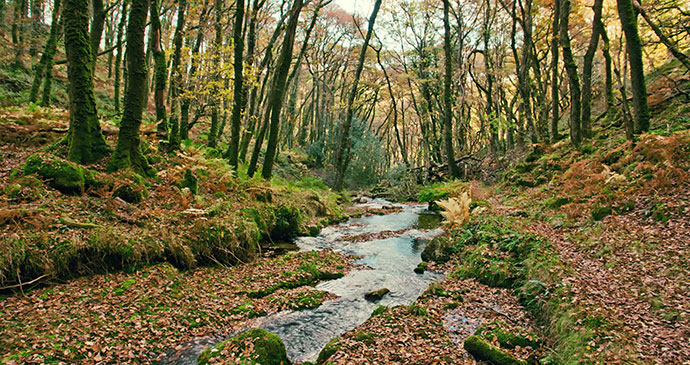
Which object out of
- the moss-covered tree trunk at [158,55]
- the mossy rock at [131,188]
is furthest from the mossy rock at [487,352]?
the moss-covered tree trunk at [158,55]

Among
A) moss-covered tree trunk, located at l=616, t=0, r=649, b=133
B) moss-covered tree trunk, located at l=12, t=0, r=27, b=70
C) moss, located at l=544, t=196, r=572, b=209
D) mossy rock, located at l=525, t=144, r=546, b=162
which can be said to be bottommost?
moss, located at l=544, t=196, r=572, b=209

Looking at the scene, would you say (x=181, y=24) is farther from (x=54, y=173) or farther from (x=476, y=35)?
(x=476, y=35)

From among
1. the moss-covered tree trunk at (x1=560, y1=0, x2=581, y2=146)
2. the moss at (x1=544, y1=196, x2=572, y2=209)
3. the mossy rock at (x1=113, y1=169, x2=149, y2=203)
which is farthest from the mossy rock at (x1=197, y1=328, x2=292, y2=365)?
the moss-covered tree trunk at (x1=560, y1=0, x2=581, y2=146)

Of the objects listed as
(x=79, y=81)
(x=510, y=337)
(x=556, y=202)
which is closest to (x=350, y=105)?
(x=556, y=202)

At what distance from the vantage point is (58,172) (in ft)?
20.2

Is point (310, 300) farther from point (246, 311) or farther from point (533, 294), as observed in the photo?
point (533, 294)

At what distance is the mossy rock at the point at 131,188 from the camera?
22.1 ft

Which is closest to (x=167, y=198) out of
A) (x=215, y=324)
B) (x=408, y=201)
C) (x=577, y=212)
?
(x=215, y=324)

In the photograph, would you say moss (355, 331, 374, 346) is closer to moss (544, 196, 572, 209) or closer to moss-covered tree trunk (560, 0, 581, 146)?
moss (544, 196, 572, 209)

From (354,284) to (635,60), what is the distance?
30.1ft

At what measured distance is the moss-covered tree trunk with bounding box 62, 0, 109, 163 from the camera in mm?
6801

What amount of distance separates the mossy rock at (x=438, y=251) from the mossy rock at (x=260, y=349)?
4.90 m

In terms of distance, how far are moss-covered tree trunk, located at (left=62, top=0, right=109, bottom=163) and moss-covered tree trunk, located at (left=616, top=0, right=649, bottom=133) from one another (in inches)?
499

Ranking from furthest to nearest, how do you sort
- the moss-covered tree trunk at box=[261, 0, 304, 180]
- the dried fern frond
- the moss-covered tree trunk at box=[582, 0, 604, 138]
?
the moss-covered tree trunk at box=[261, 0, 304, 180] < the moss-covered tree trunk at box=[582, 0, 604, 138] < the dried fern frond
